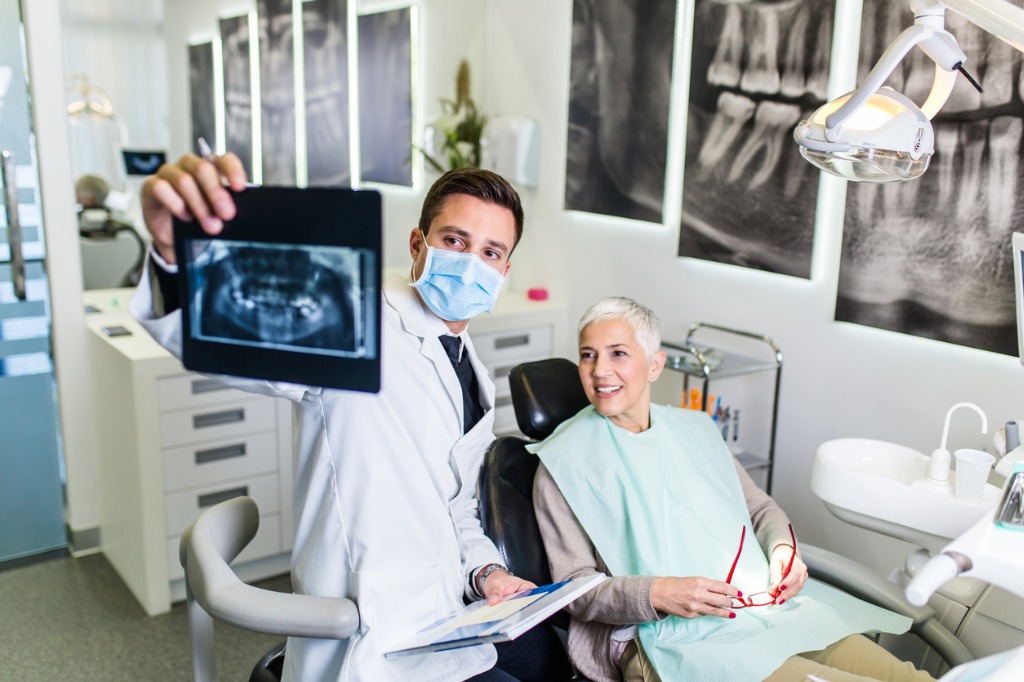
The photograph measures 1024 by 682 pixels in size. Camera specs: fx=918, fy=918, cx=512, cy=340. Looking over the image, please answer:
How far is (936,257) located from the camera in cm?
242

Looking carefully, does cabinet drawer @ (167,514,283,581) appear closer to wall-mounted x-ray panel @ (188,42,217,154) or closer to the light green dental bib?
wall-mounted x-ray panel @ (188,42,217,154)

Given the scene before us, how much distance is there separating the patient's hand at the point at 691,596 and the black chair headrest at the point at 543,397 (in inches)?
19.7

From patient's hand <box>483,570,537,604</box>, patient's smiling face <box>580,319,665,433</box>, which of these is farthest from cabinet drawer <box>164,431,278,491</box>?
patient's hand <box>483,570,537,604</box>

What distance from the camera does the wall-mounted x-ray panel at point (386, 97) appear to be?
143 inches

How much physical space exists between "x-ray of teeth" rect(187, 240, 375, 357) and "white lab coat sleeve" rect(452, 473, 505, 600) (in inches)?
31.1

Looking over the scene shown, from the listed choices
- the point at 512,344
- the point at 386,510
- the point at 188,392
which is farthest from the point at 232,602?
the point at 512,344

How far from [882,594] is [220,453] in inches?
78.2

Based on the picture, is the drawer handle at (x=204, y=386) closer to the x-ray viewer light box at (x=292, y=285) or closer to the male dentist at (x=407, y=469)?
the male dentist at (x=407, y=469)

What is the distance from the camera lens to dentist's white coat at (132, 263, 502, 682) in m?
1.43

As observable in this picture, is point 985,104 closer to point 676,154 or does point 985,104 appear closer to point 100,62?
point 676,154

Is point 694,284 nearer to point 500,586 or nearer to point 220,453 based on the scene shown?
point 220,453

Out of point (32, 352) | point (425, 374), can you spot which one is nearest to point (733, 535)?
point (425, 374)

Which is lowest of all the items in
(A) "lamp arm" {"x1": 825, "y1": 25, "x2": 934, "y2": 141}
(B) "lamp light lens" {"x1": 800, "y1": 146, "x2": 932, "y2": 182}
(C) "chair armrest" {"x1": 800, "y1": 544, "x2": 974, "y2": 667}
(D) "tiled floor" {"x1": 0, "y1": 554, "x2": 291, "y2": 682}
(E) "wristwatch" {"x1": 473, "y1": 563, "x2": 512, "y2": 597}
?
(D) "tiled floor" {"x1": 0, "y1": 554, "x2": 291, "y2": 682}

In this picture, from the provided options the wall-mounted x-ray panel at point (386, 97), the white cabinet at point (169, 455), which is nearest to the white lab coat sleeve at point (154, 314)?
the white cabinet at point (169, 455)
